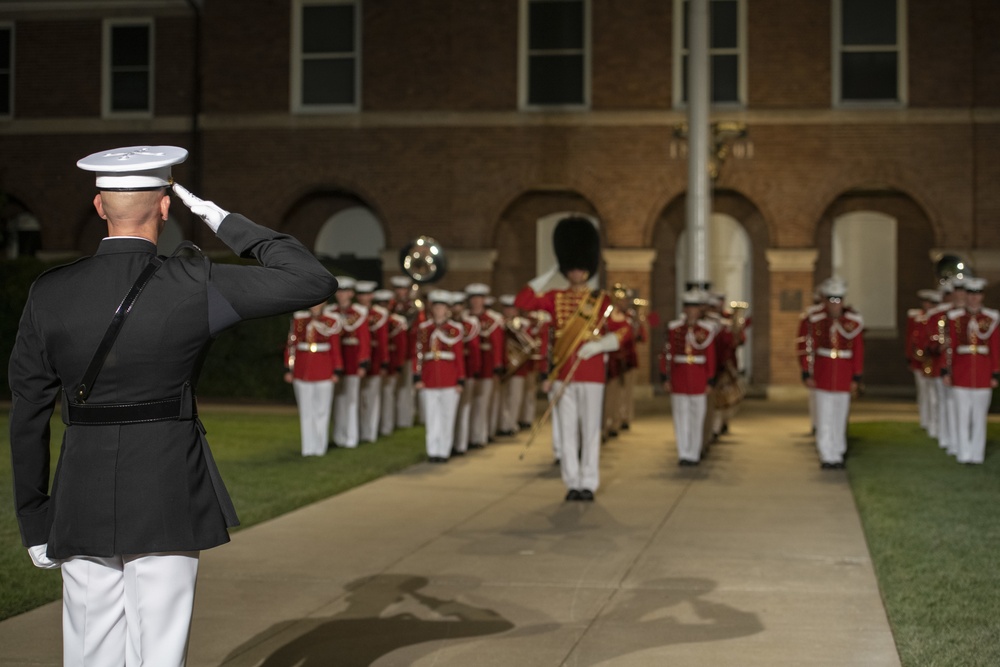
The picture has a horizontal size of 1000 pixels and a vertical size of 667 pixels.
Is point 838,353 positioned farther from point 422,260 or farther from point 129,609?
point 129,609

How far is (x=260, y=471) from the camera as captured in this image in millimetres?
13938

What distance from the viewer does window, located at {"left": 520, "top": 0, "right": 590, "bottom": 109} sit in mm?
27391

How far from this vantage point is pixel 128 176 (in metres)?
4.03

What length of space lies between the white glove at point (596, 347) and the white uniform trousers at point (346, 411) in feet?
18.7

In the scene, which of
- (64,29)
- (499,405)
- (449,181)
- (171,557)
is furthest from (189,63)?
(171,557)

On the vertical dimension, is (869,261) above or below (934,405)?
above

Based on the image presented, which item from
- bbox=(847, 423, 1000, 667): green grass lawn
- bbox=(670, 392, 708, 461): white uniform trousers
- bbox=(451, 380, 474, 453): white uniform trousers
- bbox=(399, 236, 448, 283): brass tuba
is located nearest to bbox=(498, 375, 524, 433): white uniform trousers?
bbox=(451, 380, 474, 453): white uniform trousers

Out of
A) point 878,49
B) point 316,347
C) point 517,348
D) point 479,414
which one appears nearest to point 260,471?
point 316,347

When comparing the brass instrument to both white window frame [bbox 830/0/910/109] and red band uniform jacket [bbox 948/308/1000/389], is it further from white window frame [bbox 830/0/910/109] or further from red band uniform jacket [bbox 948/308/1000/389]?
white window frame [bbox 830/0/910/109]

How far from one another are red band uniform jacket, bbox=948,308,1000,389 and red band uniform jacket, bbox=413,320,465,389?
17.9ft

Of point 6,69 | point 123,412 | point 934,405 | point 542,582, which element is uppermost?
point 6,69

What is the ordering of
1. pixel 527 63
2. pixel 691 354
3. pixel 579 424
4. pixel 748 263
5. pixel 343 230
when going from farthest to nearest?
pixel 343 230, pixel 748 263, pixel 527 63, pixel 691 354, pixel 579 424

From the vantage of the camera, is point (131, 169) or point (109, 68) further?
point (109, 68)

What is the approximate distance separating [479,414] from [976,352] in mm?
6034
